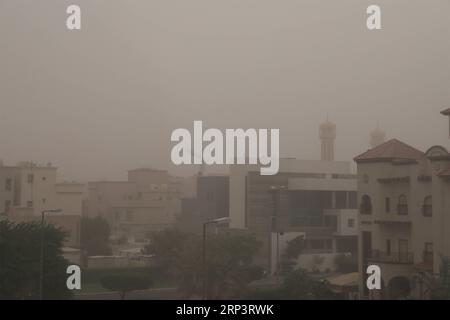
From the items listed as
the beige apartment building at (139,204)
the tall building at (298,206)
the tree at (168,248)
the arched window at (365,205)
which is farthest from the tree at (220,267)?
the beige apartment building at (139,204)

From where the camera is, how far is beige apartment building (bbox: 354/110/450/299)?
12.0 m

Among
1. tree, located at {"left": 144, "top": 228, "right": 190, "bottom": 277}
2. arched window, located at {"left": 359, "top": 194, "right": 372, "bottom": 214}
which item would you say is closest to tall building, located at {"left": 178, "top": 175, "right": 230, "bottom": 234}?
tree, located at {"left": 144, "top": 228, "right": 190, "bottom": 277}

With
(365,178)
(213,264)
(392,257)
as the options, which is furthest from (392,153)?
(213,264)

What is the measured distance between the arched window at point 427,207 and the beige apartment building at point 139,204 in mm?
13836

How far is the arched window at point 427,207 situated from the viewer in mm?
12555

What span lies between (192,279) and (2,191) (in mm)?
10079

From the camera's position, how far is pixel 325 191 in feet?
72.9

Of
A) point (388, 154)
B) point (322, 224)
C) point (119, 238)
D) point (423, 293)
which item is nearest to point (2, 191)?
point (119, 238)

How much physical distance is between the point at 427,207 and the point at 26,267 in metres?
7.73

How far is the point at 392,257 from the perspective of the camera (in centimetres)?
1319

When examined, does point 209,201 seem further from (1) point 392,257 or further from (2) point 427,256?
(2) point 427,256

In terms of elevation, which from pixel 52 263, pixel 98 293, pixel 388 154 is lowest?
pixel 98 293

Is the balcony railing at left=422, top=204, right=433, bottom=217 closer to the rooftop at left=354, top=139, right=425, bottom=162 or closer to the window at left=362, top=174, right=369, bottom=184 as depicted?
the rooftop at left=354, top=139, right=425, bottom=162

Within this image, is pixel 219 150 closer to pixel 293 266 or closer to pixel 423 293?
pixel 293 266
